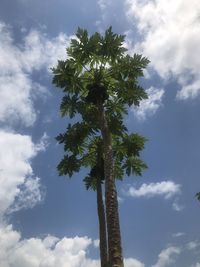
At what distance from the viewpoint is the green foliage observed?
2628 cm

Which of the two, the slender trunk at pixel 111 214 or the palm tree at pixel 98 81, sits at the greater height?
the palm tree at pixel 98 81

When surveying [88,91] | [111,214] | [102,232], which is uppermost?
[88,91]

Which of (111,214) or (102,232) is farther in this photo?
(102,232)

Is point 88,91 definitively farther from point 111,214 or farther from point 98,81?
point 111,214

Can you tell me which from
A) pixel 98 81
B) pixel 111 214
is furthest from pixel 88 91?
pixel 111 214

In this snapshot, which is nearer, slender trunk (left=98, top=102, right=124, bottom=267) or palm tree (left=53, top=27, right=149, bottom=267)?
slender trunk (left=98, top=102, right=124, bottom=267)

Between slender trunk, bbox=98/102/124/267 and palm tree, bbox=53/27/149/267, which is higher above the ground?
palm tree, bbox=53/27/149/267

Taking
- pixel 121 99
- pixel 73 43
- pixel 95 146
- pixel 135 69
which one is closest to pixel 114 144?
pixel 95 146

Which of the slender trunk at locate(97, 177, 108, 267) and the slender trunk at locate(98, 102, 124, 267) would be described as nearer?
the slender trunk at locate(98, 102, 124, 267)

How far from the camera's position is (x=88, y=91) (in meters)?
26.3

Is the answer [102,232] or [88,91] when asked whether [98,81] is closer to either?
[88,91]

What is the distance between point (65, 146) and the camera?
26438mm

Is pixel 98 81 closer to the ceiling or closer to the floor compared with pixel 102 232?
closer to the ceiling

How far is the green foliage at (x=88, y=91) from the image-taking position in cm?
2628
